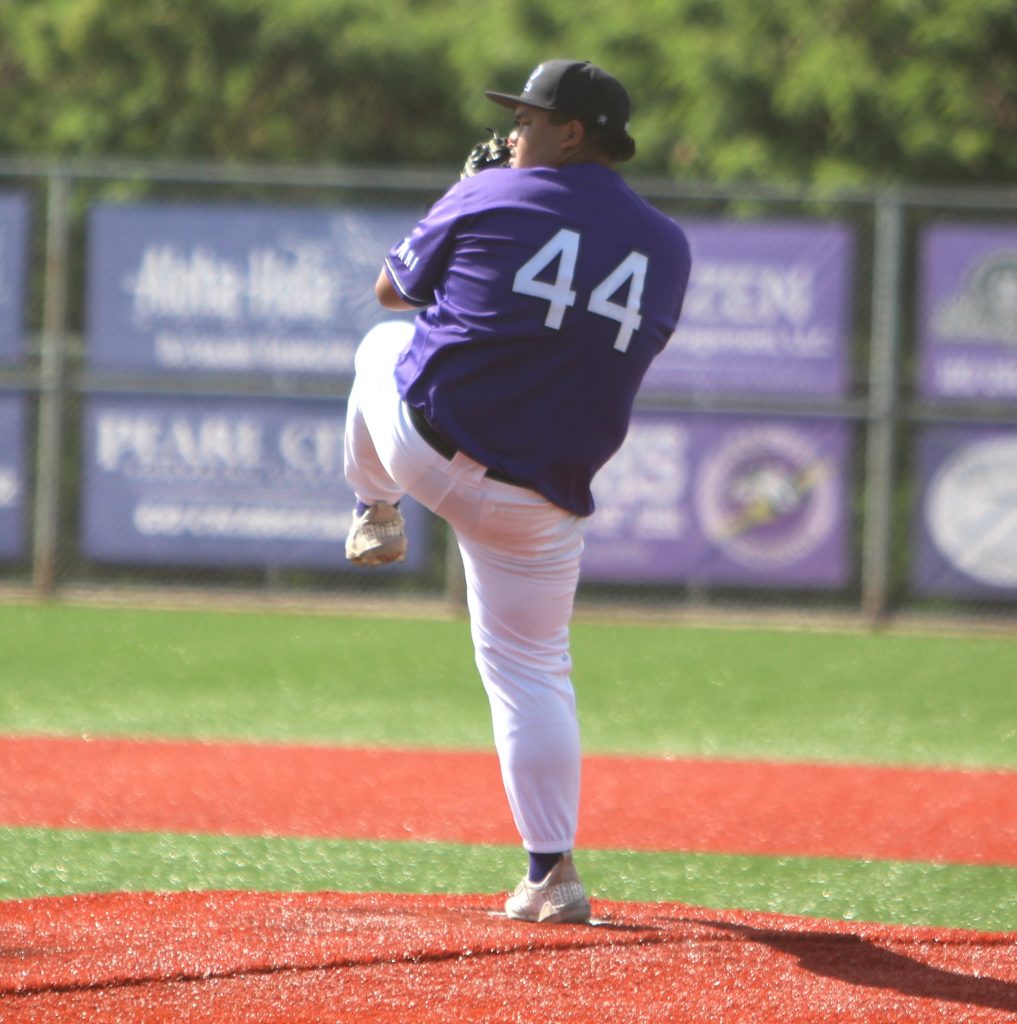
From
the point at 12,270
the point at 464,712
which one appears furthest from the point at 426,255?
the point at 12,270

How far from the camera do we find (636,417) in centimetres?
1175

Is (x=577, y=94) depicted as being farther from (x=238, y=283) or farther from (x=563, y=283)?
(x=238, y=283)

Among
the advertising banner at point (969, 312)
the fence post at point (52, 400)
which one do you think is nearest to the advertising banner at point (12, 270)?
the fence post at point (52, 400)

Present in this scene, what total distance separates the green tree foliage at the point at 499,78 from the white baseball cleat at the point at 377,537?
1126cm

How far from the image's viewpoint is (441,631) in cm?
1126

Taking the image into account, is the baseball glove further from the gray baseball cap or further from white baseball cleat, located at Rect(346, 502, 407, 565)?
white baseball cleat, located at Rect(346, 502, 407, 565)

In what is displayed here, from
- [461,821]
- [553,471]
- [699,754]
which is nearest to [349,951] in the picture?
[553,471]

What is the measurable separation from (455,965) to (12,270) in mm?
9632

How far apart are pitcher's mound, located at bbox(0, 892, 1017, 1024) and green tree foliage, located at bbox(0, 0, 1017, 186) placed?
1174 cm

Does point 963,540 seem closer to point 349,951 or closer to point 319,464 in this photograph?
point 319,464

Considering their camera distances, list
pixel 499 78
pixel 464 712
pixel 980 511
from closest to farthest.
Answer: pixel 464 712 < pixel 980 511 < pixel 499 78

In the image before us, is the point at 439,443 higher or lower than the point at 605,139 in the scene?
lower

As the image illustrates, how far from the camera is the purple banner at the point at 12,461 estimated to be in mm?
12117

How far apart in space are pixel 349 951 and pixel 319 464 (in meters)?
8.41
